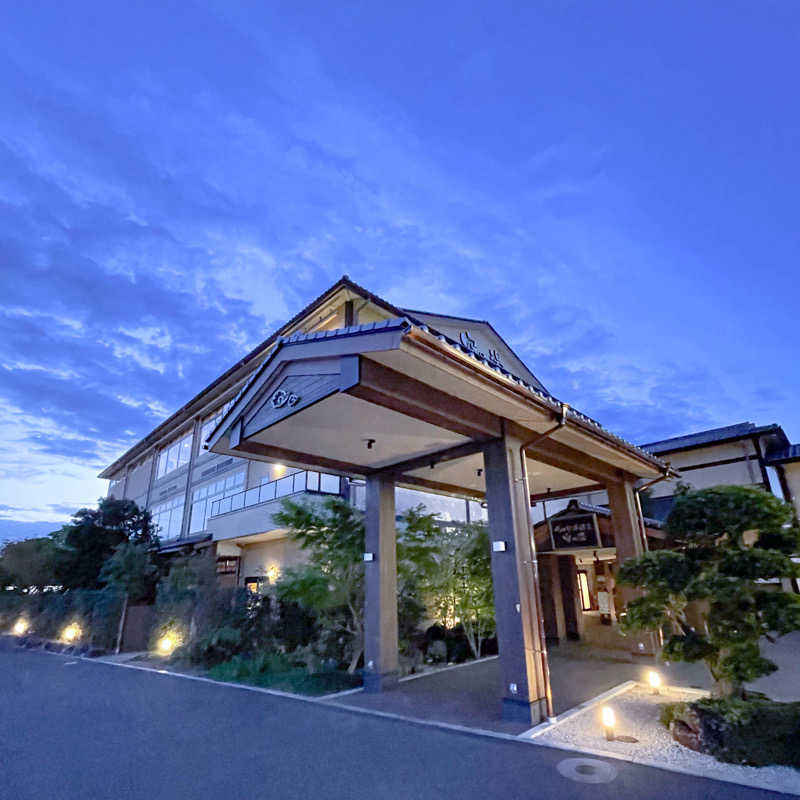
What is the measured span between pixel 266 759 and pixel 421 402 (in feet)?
12.6

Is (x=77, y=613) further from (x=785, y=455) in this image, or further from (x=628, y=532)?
(x=785, y=455)

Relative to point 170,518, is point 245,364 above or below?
above

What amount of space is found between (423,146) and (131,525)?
1910 cm

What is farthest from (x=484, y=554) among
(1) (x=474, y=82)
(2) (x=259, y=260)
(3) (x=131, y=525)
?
(2) (x=259, y=260)

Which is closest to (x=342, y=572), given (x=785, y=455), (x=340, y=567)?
(x=340, y=567)

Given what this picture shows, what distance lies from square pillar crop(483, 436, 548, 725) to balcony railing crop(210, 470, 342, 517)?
5.65 m

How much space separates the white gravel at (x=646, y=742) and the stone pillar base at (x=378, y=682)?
283 cm

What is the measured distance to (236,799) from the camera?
3545mm

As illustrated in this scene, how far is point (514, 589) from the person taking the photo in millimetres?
5762

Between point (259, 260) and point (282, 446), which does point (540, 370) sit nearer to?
point (259, 260)

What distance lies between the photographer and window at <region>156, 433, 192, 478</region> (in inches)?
875

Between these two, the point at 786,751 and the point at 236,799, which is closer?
the point at 236,799

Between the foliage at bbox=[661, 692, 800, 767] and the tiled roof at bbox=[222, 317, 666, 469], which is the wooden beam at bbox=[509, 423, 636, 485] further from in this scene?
the foliage at bbox=[661, 692, 800, 767]

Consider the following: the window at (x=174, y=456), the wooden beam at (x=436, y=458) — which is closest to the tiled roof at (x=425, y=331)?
the wooden beam at (x=436, y=458)
